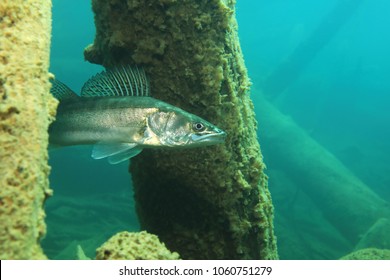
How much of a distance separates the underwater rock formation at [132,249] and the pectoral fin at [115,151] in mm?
916

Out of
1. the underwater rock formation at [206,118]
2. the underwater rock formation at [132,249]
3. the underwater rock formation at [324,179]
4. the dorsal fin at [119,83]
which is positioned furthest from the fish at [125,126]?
A: the underwater rock formation at [324,179]

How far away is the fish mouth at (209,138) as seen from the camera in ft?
8.96

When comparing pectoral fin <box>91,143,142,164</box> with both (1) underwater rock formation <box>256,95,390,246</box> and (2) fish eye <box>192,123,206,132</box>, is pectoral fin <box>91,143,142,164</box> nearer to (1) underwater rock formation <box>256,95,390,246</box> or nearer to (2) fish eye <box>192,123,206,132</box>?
(2) fish eye <box>192,123,206,132</box>

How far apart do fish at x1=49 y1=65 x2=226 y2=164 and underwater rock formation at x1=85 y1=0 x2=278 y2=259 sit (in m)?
0.43

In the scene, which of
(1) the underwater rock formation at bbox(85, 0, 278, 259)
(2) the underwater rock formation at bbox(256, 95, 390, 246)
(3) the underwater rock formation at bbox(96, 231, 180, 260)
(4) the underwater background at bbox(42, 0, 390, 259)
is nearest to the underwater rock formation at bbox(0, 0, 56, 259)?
(3) the underwater rock formation at bbox(96, 231, 180, 260)

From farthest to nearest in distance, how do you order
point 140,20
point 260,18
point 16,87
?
point 260,18 < point 140,20 < point 16,87

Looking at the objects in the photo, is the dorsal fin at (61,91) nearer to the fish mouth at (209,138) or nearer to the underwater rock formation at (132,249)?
the fish mouth at (209,138)

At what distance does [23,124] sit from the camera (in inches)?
59.1

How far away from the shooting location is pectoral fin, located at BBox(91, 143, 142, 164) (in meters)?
2.72

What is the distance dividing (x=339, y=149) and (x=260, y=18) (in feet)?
276

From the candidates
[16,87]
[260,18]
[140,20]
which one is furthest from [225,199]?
[260,18]

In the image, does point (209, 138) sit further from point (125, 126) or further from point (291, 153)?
point (291, 153)

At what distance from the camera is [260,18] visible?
10319 cm
